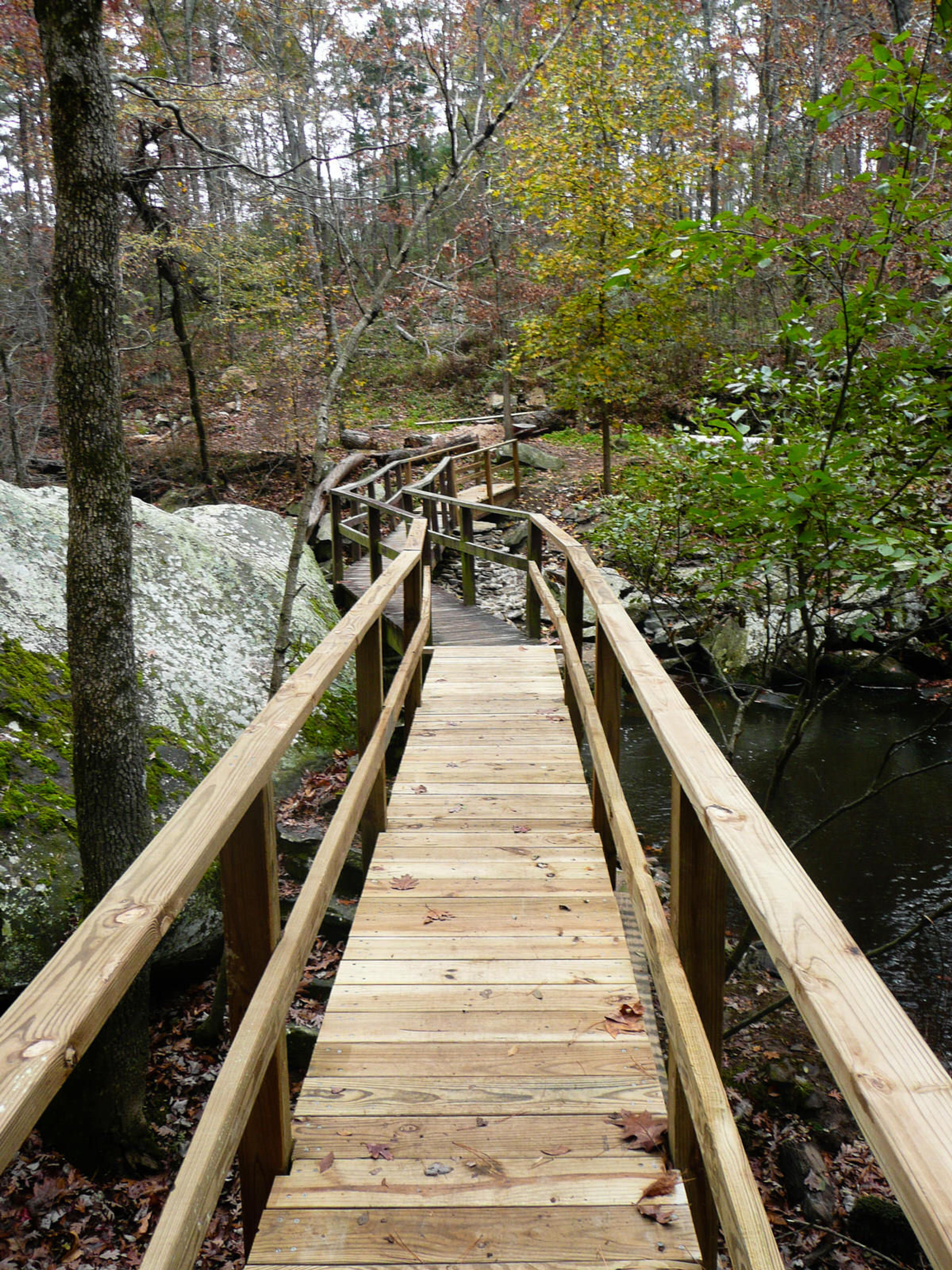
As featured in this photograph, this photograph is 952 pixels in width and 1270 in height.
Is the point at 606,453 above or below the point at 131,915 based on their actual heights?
above

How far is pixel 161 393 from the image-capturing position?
19.9 metres

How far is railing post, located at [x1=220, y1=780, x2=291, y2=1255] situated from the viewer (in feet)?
6.43

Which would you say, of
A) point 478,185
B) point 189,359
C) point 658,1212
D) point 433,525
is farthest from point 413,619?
point 478,185

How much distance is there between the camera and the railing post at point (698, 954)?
74.3 inches

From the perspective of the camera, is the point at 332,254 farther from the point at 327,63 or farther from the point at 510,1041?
the point at 510,1041

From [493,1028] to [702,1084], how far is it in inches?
46.3

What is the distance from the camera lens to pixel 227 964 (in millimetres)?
1938

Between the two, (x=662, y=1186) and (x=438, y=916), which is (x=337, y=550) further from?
(x=662, y=1186)

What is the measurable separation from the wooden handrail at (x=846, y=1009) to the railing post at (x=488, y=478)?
14.3 m

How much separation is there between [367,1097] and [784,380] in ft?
13.8

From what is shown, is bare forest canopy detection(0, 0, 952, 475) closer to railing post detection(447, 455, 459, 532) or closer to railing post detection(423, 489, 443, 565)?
railing post detection(447, 455, 459, 532)

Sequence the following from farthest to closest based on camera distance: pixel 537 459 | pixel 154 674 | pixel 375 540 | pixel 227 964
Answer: pixel 537 459 → pixel 375 540 → pixel 154 674 → pixel 227 964

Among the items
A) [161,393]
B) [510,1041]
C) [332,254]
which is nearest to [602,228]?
[332,254]

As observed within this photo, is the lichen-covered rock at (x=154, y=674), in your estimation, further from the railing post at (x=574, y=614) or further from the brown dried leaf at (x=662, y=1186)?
the brown dried leaf at (x=662, y=1186)
